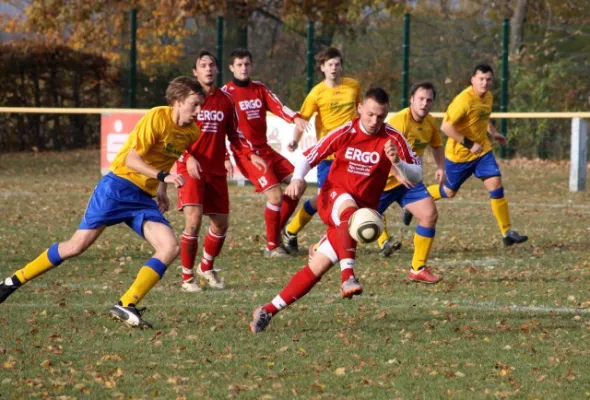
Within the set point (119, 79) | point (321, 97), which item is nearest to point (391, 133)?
point (321, 97)

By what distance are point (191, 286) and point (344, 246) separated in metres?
2.35

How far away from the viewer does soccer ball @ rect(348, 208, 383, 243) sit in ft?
26.5

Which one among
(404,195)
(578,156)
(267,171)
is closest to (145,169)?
(404,195)

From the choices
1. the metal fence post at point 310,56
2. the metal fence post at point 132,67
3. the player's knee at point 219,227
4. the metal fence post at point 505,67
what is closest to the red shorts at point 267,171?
the player's knee at point 219,227

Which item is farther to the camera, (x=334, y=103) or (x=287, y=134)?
(x=287, y=134)

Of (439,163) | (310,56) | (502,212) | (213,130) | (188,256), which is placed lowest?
(188,256)

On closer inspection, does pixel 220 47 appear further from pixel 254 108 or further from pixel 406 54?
pixel 254 108

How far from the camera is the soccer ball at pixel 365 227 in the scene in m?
8.06

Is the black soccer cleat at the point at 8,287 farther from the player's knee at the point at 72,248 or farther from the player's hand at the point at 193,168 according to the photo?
the player's hand at the point at 193,168

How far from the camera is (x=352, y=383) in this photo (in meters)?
6.66

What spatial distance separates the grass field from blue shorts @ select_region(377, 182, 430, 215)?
63 centimetres

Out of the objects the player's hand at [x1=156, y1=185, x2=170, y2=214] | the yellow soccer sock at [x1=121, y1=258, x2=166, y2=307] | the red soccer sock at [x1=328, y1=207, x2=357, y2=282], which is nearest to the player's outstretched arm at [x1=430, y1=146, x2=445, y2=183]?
the red soccer sock at [x1=328, y1=207, x2=357, y2=282]

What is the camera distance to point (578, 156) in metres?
20.2

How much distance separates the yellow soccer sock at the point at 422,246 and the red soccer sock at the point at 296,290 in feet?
8.59
